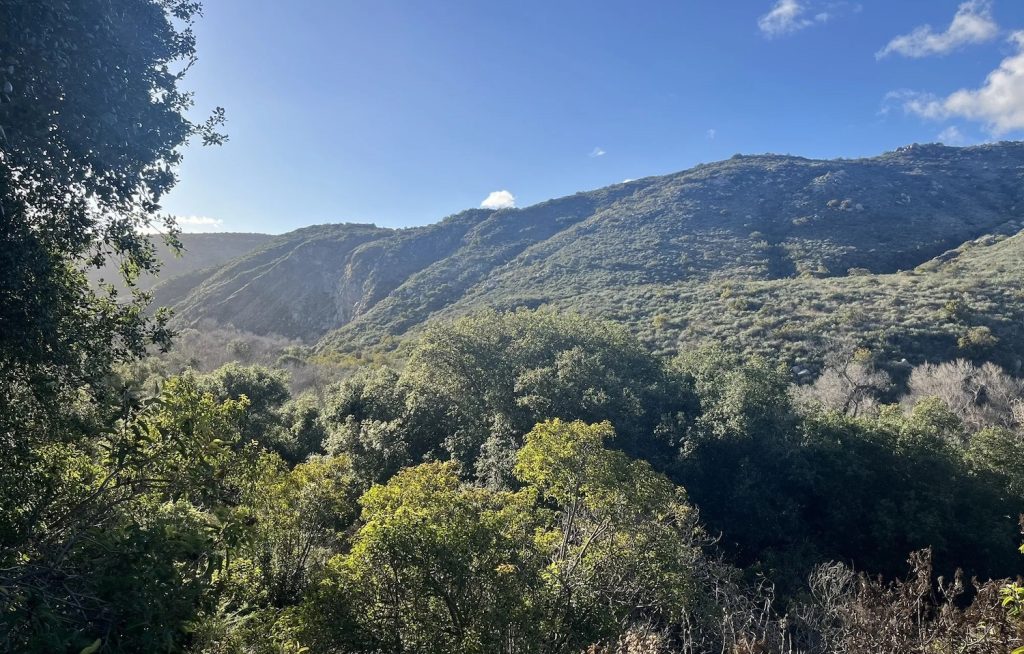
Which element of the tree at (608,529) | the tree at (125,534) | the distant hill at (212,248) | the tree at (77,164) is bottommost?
the tree at (608,529)

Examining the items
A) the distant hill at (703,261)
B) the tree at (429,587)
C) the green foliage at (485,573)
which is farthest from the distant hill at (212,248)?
the tree at (429,587)

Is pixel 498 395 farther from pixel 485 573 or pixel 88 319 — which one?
pixel 88 319

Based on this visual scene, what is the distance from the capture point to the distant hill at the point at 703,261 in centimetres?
3356

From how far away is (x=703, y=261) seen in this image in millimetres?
50719

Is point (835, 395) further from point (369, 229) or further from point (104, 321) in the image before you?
point (369, 229)

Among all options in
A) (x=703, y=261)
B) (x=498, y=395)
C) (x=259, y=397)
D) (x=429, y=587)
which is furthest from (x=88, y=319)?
(x=703, y=261)

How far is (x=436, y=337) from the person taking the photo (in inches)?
814

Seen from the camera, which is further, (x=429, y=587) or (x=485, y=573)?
(x=485, y=573)

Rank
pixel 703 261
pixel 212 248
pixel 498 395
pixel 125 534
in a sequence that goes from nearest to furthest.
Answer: pixel 125 534
pixel 498 395
pixel 703 261
pixel 212 248

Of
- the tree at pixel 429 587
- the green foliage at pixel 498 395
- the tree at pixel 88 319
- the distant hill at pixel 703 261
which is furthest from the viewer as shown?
the distant hill at pixel 703 261

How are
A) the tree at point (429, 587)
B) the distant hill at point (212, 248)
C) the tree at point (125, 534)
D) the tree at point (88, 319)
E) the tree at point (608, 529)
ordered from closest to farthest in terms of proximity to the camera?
the tree at point (125, 534) → the tree at point (88, 319) → the tree at point (429, 587) → the tree at point (608, 529) → the distant hill at point (212, 248)

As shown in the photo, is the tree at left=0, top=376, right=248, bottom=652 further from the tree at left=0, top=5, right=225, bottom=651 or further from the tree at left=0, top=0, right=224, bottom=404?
the tree at left=0, top=0, right=224, bottom=404

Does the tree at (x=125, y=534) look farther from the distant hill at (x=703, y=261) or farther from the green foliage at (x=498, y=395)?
the distant hill at (x=703, y=261)

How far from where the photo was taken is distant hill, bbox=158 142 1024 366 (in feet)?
110
